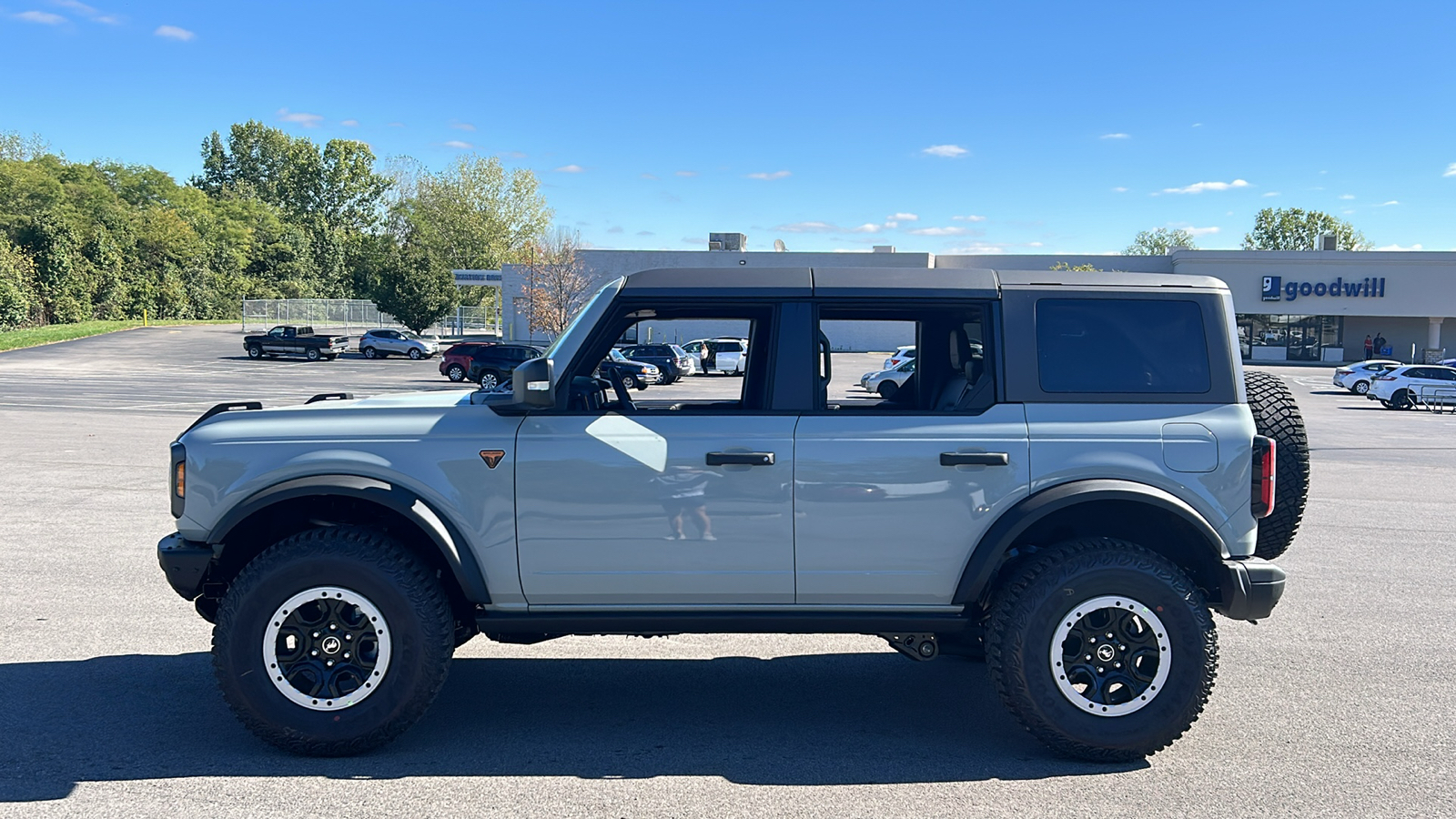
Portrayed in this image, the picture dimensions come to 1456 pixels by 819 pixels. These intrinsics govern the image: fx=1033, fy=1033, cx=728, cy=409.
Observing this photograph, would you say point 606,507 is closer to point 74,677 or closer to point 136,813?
point 136,813

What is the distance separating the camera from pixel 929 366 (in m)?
5.12

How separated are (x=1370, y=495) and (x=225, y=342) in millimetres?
55317

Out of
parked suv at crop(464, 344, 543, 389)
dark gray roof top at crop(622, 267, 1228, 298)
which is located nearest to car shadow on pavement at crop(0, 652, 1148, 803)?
dark gray roof top at crop(622, 267, 1228, 298)

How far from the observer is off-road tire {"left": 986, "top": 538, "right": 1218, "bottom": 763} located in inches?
165

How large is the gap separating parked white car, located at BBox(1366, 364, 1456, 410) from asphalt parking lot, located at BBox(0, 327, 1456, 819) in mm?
27134

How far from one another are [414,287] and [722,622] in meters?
61.6

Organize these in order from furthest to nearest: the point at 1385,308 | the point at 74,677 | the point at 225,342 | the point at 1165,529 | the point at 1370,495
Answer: the point at 1385,308, the point at 225,342, the point at 1370,495, the point at 74,677, the point at 1165,529

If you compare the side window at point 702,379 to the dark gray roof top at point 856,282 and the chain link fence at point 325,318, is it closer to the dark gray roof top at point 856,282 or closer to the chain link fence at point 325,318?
the dark gray roof top at point 856,282

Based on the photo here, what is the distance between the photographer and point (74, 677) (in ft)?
16.9

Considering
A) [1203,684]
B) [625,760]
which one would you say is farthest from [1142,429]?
[625,760]

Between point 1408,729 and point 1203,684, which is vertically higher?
point 1203,684

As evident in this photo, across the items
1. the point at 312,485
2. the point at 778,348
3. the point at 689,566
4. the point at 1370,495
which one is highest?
the point at 778,348

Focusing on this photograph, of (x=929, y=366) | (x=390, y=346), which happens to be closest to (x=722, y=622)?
(x=929, y=366)

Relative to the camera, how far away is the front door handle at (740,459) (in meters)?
4.20
